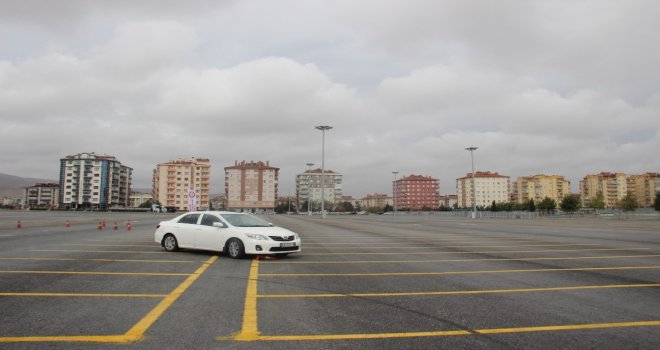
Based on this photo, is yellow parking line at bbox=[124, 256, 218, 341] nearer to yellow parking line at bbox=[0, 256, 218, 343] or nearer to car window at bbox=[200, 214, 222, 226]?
yellow parking line at bbox=[0, 256, 218, 343]

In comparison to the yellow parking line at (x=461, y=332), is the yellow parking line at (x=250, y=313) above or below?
above

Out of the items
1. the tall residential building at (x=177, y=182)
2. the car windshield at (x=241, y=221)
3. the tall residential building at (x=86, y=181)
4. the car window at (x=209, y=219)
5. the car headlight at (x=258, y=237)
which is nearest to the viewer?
the car headlight at (x=258, y=237)

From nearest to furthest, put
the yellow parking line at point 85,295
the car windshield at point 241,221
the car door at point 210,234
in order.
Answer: the yellow parking line at point 85,295 → the car door at point 210,234 → the car windshield at point 241,221

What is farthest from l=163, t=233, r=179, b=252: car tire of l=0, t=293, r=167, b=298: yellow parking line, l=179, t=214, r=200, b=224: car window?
l=0, t=293, r=167, b=298: yellow parking line

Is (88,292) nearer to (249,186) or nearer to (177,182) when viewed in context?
(177,182)

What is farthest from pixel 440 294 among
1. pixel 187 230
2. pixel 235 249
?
pixel 187 230

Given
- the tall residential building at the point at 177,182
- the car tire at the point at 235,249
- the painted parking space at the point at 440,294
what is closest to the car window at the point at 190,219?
the car tire at the point at 235,249

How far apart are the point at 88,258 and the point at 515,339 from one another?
10168mm

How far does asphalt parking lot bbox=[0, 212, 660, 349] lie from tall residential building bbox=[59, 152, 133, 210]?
156 meters

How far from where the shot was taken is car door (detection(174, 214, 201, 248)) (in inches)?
503

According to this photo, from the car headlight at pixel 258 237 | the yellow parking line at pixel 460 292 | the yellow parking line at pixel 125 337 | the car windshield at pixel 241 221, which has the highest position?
the car windshield at pixel 241 221

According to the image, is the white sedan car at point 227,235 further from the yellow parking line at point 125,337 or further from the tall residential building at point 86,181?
the tall residential building at point 86,181

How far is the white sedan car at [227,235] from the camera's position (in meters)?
11.4

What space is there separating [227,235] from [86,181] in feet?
522
